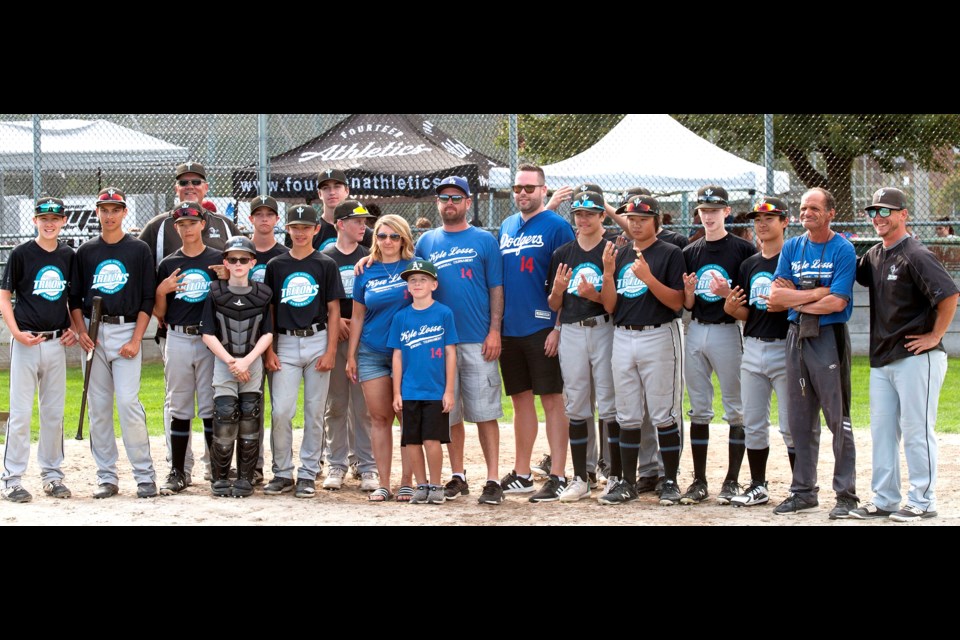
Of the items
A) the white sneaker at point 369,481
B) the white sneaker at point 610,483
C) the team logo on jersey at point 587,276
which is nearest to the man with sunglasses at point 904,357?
the white sneaker at point 610,483

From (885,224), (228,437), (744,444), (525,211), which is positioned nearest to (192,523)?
(228,437)

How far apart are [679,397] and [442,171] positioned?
6.11 metres

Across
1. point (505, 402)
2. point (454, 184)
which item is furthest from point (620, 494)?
point (505, 402)

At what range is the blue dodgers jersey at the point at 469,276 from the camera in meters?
6.55

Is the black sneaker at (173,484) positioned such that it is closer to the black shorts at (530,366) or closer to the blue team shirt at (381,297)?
the blue team shirt at (381,297)

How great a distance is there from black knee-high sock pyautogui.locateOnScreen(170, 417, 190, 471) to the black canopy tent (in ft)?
16.9

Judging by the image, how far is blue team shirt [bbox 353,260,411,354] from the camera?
21.5 feet

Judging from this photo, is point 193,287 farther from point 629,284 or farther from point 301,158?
point 301,158

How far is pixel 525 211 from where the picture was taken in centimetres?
677

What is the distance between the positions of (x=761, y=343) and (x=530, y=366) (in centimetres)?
144

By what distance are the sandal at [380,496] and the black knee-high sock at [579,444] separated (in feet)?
3.90

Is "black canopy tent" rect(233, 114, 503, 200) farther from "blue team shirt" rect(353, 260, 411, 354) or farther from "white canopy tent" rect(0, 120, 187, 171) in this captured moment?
"blue team shirt" rect(353, 260, 411, 354)

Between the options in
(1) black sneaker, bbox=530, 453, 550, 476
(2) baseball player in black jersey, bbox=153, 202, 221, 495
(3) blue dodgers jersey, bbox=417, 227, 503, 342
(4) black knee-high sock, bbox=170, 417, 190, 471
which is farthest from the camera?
(1) black sneaker, bbox=530, 453, 550, 476

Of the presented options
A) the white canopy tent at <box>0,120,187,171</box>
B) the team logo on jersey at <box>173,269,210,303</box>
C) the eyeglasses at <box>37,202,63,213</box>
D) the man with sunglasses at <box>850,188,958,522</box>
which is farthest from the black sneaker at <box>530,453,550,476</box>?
the white canopy tent at <box>0,120,187,171</box>
